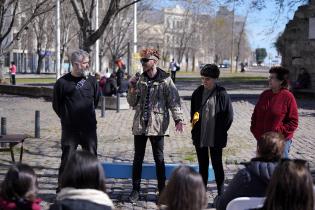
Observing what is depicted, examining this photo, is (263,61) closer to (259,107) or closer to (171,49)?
(171,49)

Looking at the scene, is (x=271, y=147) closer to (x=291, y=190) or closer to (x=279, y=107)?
(x=291, y=190)

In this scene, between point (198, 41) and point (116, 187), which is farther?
point (198, 41)

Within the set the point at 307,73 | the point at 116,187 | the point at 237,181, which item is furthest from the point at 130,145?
the point at 307,73

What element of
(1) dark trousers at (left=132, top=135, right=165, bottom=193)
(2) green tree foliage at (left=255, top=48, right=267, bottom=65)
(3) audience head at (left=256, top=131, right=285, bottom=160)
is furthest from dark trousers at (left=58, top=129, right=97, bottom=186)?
(2) green tree foliage at (left=255, top=48, right=267, bottom=65)

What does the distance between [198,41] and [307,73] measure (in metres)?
57.8

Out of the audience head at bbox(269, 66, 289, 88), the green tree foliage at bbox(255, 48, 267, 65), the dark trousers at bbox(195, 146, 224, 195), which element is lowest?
the dark trousers at bbox(195, 146, 224, 195)

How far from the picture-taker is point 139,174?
6.88 metres

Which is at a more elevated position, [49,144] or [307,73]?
[307,73]

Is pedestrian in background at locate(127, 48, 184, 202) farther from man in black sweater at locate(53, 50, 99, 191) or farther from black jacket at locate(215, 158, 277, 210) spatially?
black jacket at locate(215, 158, 277, 210)

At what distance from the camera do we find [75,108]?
265 inches

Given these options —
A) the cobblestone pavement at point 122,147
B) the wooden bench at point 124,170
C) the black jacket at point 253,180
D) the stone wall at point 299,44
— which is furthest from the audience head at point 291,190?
the stone wall at point 299,44

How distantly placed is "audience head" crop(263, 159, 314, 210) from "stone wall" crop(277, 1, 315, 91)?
22.9 meters

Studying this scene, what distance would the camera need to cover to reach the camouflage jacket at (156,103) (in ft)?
21.8

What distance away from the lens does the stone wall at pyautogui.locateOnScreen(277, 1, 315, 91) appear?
26188 mm
